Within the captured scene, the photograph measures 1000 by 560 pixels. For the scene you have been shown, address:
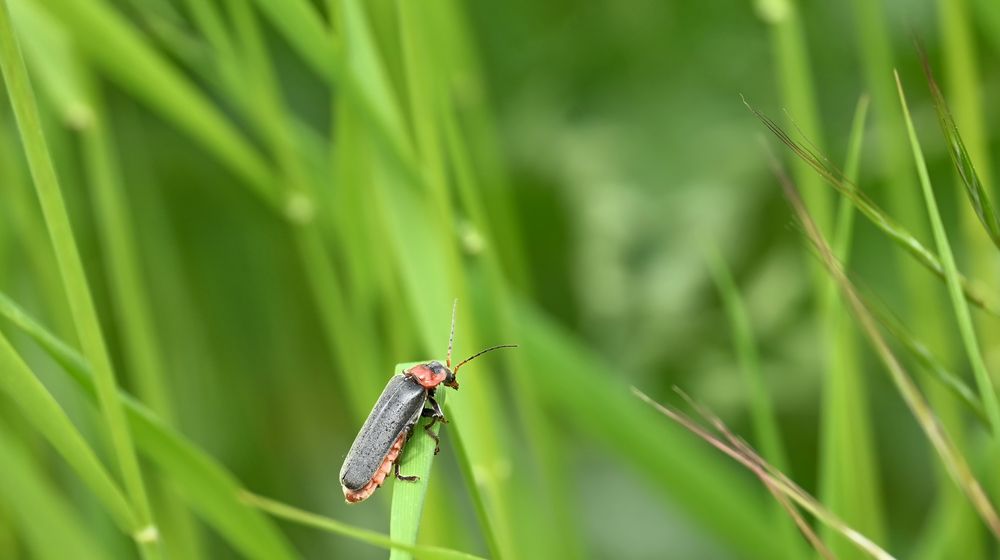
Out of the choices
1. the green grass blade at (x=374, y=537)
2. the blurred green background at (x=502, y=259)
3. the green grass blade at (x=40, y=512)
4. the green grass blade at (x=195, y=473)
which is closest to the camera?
the green grass blade at (x=374, y=537)

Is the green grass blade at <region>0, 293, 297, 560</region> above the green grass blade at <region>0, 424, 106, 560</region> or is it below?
above

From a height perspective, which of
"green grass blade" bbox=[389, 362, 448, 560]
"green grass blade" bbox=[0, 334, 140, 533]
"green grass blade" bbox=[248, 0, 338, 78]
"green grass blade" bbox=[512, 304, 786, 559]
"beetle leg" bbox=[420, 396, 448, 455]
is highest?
"green grass blade" bbox=[248, 0, 338, 78]

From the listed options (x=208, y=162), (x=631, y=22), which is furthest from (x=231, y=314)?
(x=631, y=22)

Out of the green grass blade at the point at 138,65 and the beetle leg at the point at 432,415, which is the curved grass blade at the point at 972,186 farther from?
the green grass blade at the point at 138,65

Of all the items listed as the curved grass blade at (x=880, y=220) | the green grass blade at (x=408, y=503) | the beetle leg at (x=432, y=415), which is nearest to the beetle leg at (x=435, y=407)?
the beetle leg at (x=432, y=415)

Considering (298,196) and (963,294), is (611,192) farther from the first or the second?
(963,294)

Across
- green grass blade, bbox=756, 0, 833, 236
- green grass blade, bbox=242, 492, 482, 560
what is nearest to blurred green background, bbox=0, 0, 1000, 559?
green grass blade, bbox=756, 0, 833, 236

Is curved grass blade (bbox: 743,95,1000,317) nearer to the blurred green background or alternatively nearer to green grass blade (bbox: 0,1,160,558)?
the blurred green background

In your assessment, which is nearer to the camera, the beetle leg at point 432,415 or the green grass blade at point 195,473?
the green grass blade at point 195,473
